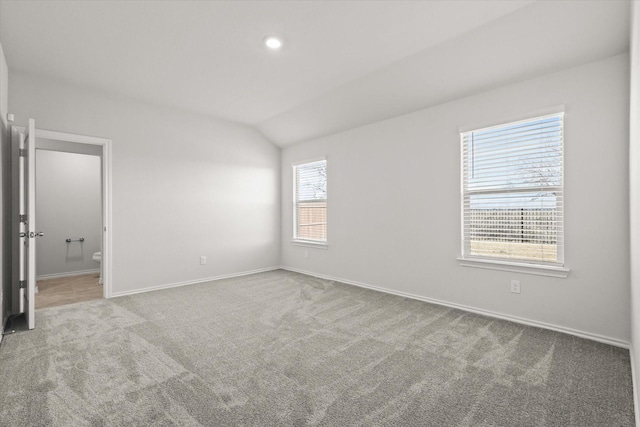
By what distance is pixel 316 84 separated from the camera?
3805 mm

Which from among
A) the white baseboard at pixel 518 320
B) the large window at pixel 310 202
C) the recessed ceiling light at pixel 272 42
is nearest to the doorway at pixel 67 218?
the large window at pixel 310 202

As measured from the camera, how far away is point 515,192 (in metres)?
3.07

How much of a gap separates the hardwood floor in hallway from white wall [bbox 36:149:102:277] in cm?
34

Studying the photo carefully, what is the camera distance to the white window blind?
2.87 m

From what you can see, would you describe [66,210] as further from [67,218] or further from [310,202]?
[310,202]

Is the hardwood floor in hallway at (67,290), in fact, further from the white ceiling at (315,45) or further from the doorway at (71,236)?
the white ceiling at (315,45)

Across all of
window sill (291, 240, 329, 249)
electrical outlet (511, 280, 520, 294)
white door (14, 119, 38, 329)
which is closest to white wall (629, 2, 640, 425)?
electrical outlet (511, 280, 520, 294)

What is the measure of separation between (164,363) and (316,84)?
3.27m

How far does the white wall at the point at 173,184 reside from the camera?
12.6 feet

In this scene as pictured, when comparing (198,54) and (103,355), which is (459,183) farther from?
(103,355)

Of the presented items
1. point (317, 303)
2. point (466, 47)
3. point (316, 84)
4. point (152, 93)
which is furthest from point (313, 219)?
point (466, 47)

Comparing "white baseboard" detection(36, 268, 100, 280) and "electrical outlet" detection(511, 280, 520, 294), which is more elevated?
"electrical outlet" detection(511, 280, 520, 294)

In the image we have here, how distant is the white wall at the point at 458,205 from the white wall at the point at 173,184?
0.66 meters

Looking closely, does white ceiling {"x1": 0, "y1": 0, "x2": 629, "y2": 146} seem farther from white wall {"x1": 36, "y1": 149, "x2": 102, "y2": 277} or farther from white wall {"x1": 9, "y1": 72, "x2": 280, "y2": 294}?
white wall {"x1": 36, "y1": 149, "x2": 102, "y2": 277}
